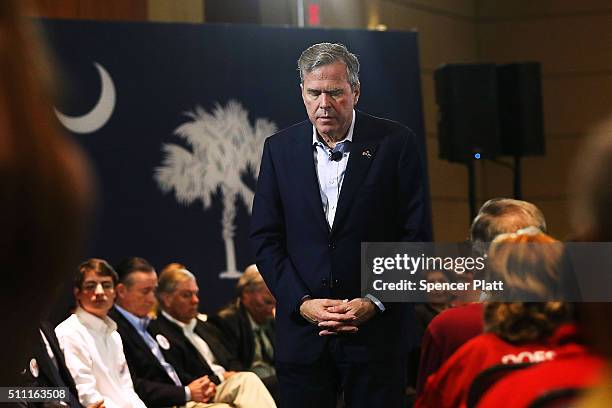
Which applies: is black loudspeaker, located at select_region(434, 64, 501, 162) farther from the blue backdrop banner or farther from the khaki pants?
the khaki pants

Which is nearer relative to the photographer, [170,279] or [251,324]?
[170,279]

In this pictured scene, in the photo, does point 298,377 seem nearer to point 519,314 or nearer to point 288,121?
point 519,314

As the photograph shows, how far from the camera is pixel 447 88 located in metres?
6.17

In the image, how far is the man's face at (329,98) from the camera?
9.57 feet

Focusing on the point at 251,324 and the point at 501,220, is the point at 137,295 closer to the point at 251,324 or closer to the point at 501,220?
the point at 251,324

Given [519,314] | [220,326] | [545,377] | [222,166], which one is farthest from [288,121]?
[545,377]

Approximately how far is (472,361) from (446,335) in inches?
24.0

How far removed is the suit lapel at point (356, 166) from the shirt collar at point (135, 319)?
2.12 metres

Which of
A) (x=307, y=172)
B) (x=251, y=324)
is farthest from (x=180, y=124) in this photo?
(x=307, y=172)

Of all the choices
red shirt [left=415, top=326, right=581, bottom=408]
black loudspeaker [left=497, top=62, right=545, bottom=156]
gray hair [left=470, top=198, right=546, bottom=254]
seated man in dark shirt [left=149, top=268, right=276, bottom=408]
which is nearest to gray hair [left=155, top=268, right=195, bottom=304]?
seated man in dark shirt [left=149, top=268, right=276, bottom=408]

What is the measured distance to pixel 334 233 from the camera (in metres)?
2.89

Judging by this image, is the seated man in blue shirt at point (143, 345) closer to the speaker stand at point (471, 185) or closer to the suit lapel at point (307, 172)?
the speaker stand at point (471, 185)

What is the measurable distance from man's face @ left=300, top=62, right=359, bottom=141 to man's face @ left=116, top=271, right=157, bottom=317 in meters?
2.13
